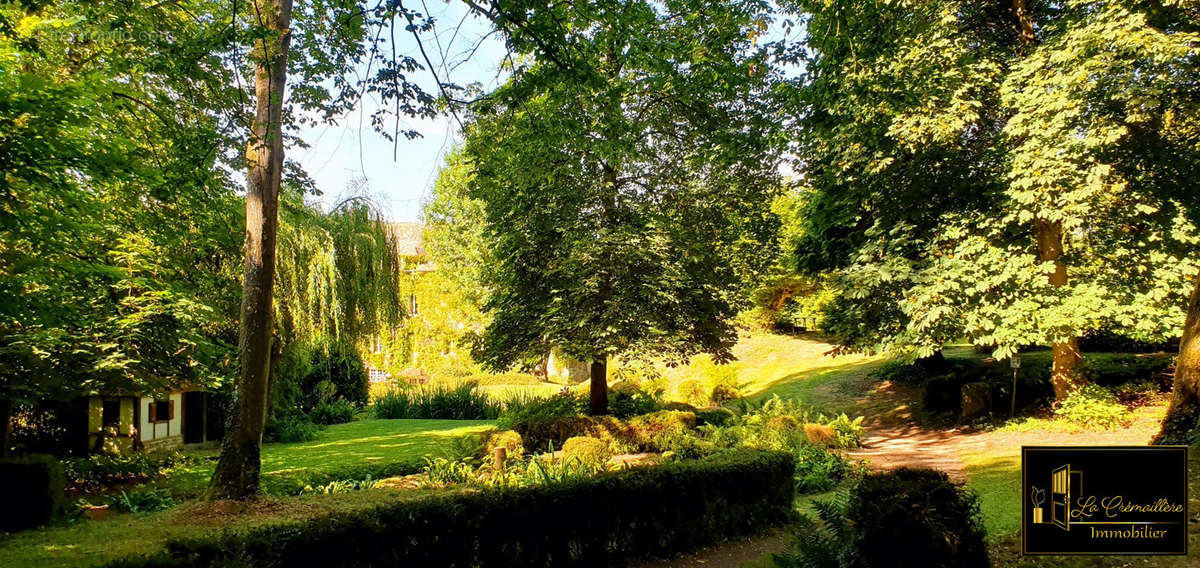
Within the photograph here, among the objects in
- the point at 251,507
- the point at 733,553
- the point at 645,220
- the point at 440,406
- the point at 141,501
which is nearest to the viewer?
the point at 733,553

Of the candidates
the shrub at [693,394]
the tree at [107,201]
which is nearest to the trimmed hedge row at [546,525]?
the tree at [107,201]

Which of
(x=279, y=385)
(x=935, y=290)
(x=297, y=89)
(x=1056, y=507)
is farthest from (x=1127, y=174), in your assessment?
(x=279, y=385)

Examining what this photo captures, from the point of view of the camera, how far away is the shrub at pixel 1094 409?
39.2 ft

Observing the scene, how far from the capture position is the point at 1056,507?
13.4 feet

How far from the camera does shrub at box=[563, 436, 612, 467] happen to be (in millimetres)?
10836

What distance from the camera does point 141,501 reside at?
29.9 feet

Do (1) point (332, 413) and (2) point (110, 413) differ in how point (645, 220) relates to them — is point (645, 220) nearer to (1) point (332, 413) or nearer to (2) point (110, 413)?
(2) point (110, 413)

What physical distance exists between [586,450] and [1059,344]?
424 inches

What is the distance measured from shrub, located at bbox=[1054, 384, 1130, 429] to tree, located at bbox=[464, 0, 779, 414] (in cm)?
705

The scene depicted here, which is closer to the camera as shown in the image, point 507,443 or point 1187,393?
point 1187,393

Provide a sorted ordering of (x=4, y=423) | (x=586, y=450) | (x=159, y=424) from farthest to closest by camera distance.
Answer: (x=159, y=424) < (x=586, y=450) < (x=4, y=423)

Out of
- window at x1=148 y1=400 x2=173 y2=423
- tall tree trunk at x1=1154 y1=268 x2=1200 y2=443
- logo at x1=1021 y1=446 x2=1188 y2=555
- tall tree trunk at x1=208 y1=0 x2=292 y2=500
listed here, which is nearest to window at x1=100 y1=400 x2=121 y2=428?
window at x1=148 y1=400 x2=173 y2=423

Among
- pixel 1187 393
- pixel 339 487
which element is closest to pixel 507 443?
pixel 339 487

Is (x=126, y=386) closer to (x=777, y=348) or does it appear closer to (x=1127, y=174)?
(x=1127, y=174)
